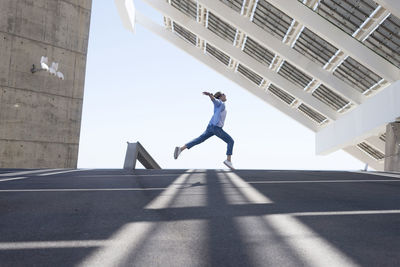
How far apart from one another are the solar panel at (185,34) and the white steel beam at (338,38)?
43.8 ft

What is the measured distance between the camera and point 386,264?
2135 mm

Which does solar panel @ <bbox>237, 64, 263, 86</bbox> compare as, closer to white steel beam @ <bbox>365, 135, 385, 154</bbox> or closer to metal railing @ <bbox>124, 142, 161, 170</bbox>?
white steel beam @ <bbox>365, 135, 385, 154</bbox>

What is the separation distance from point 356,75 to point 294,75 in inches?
195

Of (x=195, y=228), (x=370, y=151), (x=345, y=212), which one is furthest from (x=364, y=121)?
(x=195, y=228)

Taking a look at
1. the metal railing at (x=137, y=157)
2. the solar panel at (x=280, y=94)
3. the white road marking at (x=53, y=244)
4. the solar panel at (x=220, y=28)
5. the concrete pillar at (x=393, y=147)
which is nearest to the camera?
the white road marking at (x=53, y=244)

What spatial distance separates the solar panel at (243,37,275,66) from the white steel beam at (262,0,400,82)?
7092 mm

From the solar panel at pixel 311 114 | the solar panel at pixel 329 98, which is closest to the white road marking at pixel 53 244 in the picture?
the solar panel at pixel 329 98

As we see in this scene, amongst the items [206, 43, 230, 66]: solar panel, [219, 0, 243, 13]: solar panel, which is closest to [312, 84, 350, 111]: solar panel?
[206, 43, 230, 66]: solar panel

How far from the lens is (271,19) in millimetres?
21375

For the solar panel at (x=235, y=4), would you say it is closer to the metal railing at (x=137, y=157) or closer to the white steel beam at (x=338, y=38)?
the white steel beam at (x=338, y=38)

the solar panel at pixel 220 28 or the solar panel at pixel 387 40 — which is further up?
the solar panel at pixel 220 28

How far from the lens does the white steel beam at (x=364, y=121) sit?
63.9 feet

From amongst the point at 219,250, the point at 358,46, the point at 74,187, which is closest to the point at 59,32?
the point at 358,46

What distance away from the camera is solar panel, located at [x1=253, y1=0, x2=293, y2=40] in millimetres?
20516
